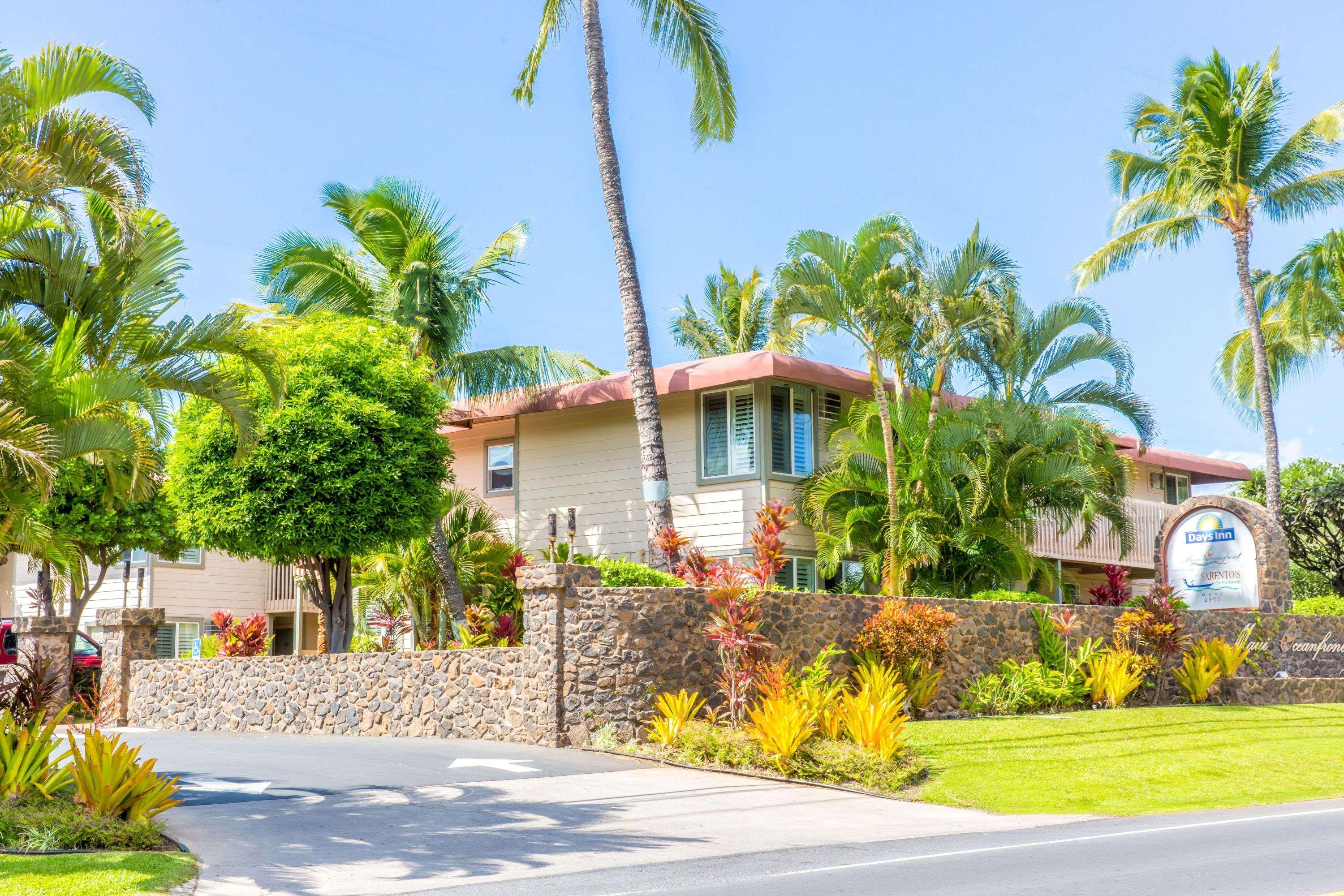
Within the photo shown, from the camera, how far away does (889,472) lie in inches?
819

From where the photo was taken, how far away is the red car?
23156 mm

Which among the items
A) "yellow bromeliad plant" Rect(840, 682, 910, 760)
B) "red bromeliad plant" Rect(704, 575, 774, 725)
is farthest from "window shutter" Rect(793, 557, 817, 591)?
"yellow bromeliad plant" Rect(840, 682, 910, 760)

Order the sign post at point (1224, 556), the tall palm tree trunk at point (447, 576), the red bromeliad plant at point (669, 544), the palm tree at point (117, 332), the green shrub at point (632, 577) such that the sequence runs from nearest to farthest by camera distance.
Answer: the palm tree at point (117, 332) → the green shrub at point (632, 577) → the red bromeliad plant at point (669, 544) → the sign post at point (1224, 556) → the tall palm tree trunk at point (447, 576)

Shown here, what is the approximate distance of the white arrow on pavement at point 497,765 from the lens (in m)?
13.6

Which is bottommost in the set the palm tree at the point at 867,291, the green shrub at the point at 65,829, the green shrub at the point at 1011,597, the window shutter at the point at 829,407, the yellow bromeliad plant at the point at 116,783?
the green shrub at the point at 65,829

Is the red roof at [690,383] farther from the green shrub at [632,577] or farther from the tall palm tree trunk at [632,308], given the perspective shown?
the green shrub at [632,577]

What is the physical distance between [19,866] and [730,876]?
4.60m

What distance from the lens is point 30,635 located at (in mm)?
19188

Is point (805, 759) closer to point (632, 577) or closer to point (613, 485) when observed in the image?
point (632, 577)

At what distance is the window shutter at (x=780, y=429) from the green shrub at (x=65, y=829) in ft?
48.9

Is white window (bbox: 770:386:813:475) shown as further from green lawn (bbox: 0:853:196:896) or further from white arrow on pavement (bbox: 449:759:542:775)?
green lawn (bbox: 0:853:196:896)

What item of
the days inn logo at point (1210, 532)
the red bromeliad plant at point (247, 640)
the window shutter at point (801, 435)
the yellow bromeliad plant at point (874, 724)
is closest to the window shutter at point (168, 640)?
the red bromeliad plant at point (247, 640)

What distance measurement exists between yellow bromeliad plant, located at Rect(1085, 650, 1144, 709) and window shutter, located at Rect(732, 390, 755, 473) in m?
6.81

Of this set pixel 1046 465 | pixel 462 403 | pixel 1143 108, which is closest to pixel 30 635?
pixel 462 403
